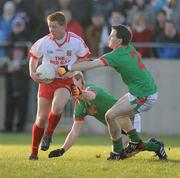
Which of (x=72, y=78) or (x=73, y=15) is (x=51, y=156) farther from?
(x=73, y=15)

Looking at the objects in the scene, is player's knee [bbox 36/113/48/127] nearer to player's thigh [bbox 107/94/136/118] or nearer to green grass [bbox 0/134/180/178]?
green grass [bbox 0/134/180/178]

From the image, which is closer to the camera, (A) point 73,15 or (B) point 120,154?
(B) point 120,154

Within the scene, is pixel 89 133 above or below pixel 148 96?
below

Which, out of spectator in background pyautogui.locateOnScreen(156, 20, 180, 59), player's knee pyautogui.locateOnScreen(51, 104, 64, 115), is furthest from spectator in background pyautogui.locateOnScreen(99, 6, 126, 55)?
player's knee pyautogui.locateOnScreen(51, 104, 64, 115)

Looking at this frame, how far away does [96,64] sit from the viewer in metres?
11.7

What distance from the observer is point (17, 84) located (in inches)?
843

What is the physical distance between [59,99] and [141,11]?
9.11 meters

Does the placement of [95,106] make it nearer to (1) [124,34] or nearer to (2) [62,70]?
(2) [62,70]

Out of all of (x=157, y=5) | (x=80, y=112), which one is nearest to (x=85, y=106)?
(x=80, y=112)

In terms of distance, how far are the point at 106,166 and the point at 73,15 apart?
33.9ft

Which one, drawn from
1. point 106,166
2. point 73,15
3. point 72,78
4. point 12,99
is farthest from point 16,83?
point 106,166

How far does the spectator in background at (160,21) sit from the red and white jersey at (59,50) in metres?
8.39

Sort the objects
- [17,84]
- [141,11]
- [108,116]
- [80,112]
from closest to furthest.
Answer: [108,116] → [80,112] → [141,11] → [17,84]

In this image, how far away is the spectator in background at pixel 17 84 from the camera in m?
21.1
